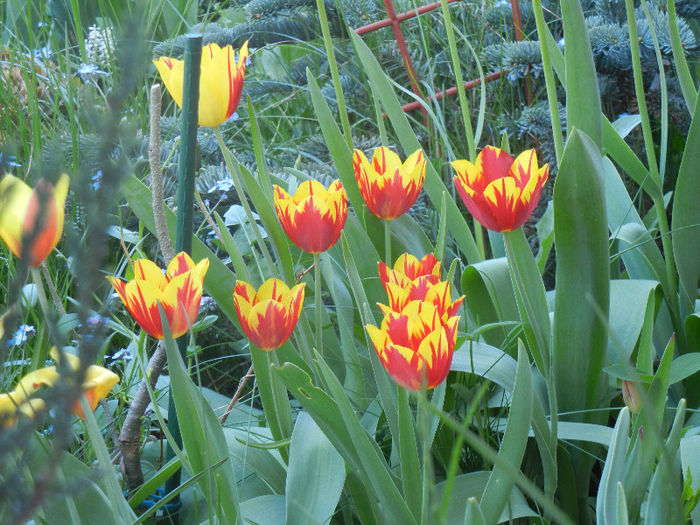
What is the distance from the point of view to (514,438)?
0.68 metres

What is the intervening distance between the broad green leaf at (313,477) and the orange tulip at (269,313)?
5.0 inches

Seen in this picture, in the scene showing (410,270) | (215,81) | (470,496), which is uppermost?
(215,81)

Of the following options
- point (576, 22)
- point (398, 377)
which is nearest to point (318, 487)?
point (398, 377)

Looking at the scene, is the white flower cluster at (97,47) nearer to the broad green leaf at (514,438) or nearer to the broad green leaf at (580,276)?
the broad green leaf at (580,276)

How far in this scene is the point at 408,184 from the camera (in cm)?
86

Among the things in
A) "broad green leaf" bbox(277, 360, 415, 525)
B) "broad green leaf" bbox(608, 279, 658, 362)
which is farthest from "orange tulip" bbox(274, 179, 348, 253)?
"broad green leaf" bbox(608, 279, 658, 362)

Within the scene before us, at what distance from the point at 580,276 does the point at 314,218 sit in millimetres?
324

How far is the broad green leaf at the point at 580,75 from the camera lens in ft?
3.20

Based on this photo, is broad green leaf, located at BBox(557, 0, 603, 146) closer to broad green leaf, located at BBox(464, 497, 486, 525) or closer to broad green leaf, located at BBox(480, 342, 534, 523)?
broad green leaf, located at BBox(480, 342, 534, 523)

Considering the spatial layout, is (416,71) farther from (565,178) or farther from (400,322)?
(400,322)

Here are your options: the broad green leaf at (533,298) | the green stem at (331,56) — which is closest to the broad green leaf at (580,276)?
the broad green leaf at (533,298)

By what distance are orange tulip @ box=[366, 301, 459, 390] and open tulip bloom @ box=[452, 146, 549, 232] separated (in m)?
0.19

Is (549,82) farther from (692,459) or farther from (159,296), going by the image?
(159,296)

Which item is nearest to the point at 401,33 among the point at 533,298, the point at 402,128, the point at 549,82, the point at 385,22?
the point at 385,22
